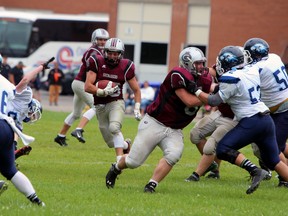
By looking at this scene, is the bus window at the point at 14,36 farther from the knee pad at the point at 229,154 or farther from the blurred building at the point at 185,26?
the knee pad at the point at 229,154

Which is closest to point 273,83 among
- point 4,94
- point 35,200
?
point 35,200

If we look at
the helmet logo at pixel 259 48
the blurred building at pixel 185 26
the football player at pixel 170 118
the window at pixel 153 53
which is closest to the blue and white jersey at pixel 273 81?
the helmet logo at pixel 259 48

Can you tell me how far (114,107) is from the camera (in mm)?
12016

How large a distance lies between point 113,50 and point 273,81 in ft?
7.10

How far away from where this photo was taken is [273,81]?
10.9 meters

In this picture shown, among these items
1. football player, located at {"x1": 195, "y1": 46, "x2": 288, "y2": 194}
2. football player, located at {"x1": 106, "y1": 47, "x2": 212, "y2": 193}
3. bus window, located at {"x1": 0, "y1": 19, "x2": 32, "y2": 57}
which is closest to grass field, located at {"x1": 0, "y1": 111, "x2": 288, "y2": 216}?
football player, located at {"x1": 106, "y1": 47, "x2": 212, "y2": 193}

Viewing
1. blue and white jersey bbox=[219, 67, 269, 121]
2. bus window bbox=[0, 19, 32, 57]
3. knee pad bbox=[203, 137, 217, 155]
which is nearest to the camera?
blue and white jersey bbox=[219, 67, 269, 121]

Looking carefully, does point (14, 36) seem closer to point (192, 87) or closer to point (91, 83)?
point (91, 83)

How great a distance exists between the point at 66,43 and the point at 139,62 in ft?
12.1

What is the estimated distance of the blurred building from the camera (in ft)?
133

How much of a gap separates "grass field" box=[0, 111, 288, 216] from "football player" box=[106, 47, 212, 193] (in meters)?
0.35

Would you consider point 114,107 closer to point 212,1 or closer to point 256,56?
point 256,56

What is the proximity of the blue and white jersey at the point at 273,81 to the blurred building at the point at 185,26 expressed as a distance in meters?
29.2

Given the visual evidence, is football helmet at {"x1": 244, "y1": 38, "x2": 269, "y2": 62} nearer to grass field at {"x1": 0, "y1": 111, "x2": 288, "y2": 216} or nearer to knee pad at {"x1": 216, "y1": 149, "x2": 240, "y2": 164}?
knee pad at {"x1": 216, "y1": 149, "x2": 240, "y2": 164}
